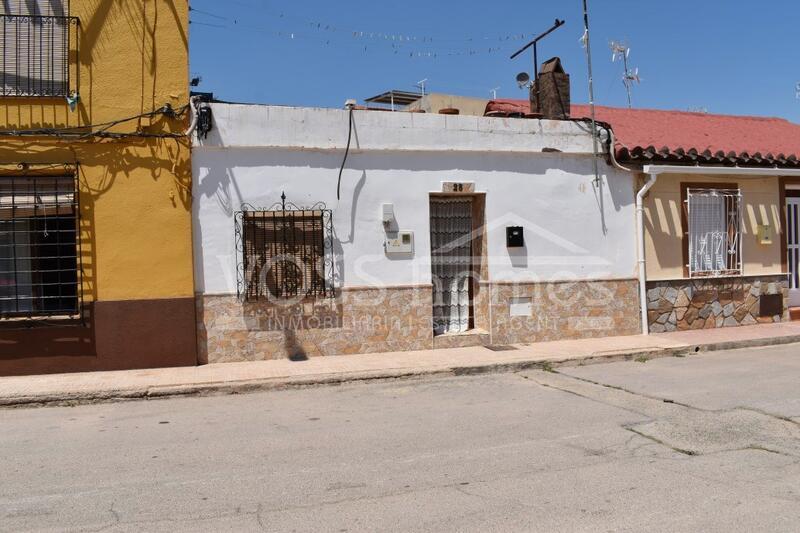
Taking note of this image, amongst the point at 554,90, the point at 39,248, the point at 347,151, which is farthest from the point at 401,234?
the point at 39,248

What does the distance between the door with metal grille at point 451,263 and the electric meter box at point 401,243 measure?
27.5 inches

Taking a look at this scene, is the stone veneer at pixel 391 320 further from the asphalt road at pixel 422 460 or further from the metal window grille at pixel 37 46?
the metal window grille at pixel 37 46

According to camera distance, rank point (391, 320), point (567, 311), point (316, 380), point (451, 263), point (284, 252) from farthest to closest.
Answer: point (567, 311), point (451, 263), point (391, 320), point (284, 252), point (316, 380)

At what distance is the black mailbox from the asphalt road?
3.04 meters

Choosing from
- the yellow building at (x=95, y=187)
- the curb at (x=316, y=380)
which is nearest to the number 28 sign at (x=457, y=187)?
the curb at (x=316, y=380)

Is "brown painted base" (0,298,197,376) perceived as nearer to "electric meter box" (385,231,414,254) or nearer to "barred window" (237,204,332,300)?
"barred window" (237,204,332,300)

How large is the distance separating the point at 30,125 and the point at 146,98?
4.97 feet

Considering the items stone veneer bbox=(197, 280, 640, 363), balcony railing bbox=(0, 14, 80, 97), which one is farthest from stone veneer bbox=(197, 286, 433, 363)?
balcony railing bbox=(0, 14, 80, 97)

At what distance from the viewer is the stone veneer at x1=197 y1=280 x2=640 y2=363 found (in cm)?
970

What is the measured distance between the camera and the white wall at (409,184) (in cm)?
968

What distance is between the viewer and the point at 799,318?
13.4m

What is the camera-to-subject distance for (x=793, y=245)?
13539mm

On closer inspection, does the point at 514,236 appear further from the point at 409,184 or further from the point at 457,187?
the point at 409,184

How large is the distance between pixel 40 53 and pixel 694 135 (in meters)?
12.0
